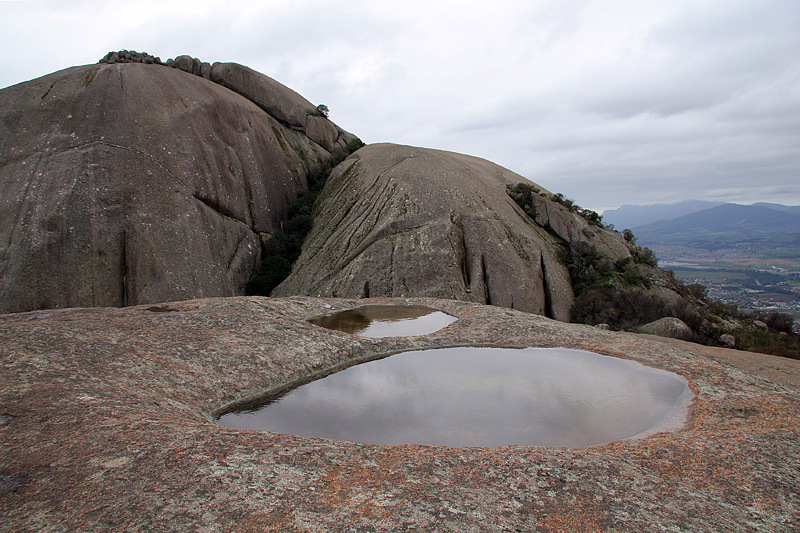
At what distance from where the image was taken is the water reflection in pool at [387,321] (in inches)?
583

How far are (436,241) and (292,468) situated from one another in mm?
28377

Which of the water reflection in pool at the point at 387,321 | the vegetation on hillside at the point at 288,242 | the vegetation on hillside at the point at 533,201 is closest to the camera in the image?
the water reflection in pool at the point at 387,321

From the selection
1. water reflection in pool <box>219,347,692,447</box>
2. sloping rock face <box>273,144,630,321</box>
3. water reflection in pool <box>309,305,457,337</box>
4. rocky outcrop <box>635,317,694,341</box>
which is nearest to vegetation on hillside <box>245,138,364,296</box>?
sloping rock face <box>273,144,630,321</box>

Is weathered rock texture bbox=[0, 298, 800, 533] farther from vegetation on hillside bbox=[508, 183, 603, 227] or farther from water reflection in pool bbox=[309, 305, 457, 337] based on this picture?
vegetation on hillside bbox=[508, 183, 603, 227]

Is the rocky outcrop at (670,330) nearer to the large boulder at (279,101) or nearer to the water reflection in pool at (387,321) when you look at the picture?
the water reflection in pool at (387,321)

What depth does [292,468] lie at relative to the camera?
545 centimetres

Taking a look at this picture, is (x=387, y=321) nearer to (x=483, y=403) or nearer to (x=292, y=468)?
(x=483, y=403)

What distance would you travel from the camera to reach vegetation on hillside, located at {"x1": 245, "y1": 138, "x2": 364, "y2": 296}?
115 ft

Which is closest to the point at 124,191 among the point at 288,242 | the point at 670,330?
the point at 288,242

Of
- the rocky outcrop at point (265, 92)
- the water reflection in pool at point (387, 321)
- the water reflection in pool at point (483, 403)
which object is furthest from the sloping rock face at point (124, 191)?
the water reflection in pool at point (483, 403)

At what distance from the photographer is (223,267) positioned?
107 feet

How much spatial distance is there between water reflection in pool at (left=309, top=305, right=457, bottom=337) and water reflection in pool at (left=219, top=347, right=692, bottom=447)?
2.69 meters

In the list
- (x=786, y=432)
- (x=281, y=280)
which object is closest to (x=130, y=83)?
(x=281, y=280)

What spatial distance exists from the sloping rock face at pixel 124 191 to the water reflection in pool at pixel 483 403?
22.9 meters
